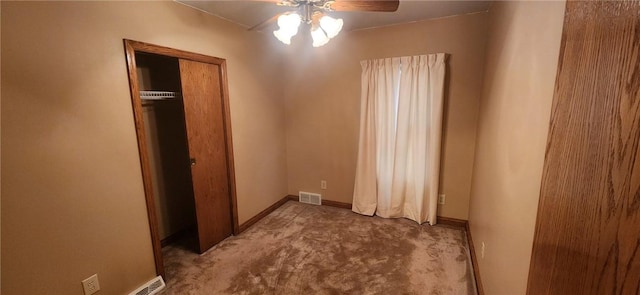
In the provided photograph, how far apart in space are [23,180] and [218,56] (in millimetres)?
1653

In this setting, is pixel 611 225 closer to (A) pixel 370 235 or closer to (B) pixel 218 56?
(A) pixel 370 235

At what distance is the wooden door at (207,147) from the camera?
89.1 inches

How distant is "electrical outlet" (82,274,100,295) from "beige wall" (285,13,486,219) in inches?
92.0

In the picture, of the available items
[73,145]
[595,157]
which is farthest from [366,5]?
[73,145]

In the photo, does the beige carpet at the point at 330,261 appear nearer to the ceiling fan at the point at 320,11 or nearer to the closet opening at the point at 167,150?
the closet opening at the point at 167,150

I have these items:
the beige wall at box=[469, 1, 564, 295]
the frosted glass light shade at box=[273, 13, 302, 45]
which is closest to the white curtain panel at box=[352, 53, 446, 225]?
the beige wall at box=[469, 1, 564, 295]

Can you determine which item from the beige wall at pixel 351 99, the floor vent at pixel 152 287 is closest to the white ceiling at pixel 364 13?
the beige wall at pixel 351 99

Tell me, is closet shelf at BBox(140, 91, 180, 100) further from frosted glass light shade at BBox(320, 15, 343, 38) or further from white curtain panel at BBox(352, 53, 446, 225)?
white curtain panel at BBox(352, 53, 446, 225)

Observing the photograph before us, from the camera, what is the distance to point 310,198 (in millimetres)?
3629

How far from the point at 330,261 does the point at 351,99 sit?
186cm

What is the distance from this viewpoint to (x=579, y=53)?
1.81ft

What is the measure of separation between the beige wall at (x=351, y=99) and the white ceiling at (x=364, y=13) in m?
0.13

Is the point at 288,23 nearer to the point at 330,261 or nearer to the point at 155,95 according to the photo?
the point at 155,95

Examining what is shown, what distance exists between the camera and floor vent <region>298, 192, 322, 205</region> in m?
3.59
